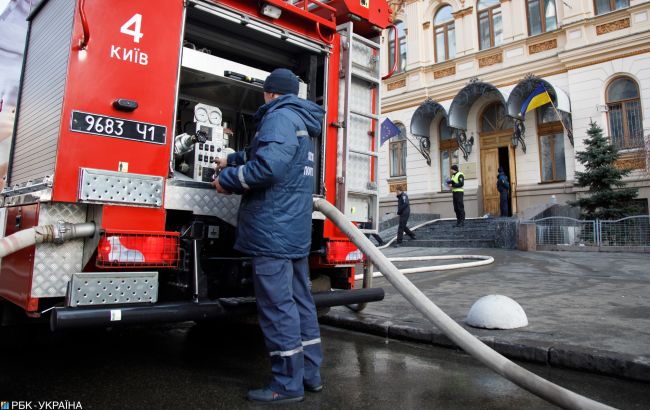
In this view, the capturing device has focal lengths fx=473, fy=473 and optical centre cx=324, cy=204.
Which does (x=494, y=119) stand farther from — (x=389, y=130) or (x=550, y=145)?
(x=389, y=130)

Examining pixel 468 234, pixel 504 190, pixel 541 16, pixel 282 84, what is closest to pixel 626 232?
pixel 468 234

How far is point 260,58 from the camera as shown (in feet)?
15.3

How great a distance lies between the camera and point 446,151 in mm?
19141

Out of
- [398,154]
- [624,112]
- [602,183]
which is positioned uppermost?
[624,112]

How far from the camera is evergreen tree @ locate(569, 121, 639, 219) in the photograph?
1285 centimetres

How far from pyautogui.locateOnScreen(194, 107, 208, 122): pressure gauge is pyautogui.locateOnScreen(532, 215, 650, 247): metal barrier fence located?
10871 mm

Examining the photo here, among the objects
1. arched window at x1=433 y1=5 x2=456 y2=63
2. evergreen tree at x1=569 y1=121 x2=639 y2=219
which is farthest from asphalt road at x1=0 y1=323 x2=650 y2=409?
arched window at x1=433 y1=5 x2=456 y2=63

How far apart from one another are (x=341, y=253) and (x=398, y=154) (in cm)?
1712

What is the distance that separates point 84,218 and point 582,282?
6.86 metres

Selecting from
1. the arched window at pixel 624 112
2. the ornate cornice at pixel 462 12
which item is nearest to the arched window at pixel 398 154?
the ornate cornice at pixel 462 12

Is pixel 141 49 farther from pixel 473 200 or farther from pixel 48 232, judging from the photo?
pixel 473 200

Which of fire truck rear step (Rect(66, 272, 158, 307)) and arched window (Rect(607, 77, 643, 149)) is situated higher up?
arched window (Rect(607, 77, 643, 149))

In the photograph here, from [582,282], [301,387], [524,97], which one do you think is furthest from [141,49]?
[524,97]

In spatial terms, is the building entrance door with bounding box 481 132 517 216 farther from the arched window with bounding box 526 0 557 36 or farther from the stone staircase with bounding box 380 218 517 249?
the arched window with bounding box 526 0 557 36
